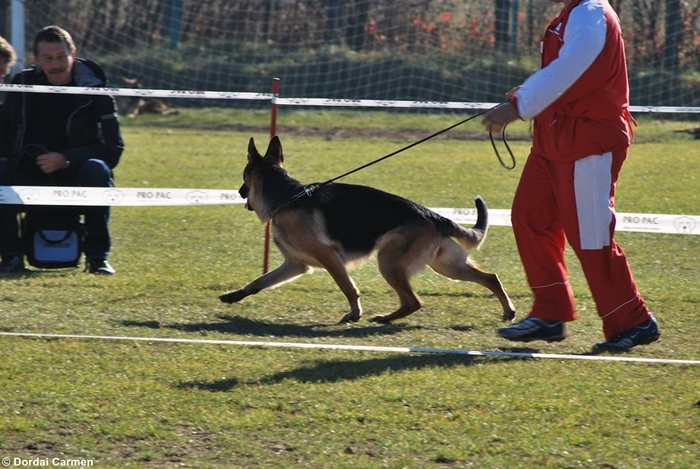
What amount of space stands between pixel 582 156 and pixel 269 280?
2284mm

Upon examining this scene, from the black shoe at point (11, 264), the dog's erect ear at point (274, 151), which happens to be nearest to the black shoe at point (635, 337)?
the dog's erect ear at point (274, 151)

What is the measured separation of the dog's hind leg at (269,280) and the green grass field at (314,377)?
0.11m

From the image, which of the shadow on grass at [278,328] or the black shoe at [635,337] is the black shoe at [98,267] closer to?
the shadow on grass at [278,328]

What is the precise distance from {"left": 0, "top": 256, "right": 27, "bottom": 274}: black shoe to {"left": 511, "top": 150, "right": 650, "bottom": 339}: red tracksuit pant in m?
3.95

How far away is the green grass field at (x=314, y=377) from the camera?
351 cm

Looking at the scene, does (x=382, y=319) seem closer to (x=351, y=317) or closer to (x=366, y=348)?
(x=351, y=317)

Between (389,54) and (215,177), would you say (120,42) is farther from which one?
(215,177)

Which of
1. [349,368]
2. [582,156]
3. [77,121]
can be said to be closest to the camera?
[349,368]

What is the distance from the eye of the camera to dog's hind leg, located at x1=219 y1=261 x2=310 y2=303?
19.3 ft

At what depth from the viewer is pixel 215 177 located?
10875 millimetres

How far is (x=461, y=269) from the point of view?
19.0 ft

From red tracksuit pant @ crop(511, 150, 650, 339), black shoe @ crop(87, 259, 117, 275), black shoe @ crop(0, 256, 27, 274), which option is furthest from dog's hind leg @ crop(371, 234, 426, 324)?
black shoe @ crop(0, 256, 27, 274)

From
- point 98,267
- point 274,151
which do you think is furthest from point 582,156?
Result: point 98,267

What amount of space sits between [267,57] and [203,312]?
11.8 meters
